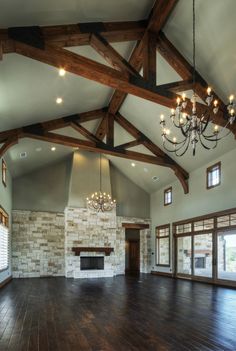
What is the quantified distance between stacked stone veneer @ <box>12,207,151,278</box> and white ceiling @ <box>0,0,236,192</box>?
3632 millimetres

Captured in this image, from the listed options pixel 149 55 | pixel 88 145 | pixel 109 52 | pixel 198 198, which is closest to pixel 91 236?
pixel 88 145

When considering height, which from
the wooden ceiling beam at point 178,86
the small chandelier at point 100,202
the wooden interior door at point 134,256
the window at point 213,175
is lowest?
the wooden interior door at point 134,256

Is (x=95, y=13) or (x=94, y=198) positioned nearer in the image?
(x=95, y=13)

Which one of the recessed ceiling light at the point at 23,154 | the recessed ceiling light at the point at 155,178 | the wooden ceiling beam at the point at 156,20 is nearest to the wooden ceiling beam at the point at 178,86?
the wooden ceiling beam at the point at 156,20

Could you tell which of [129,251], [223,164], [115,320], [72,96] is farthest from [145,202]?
[115,320]

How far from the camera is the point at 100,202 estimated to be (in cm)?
1243

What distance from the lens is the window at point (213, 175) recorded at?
1015 centimetres

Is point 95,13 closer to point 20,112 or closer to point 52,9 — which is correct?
point 52,9

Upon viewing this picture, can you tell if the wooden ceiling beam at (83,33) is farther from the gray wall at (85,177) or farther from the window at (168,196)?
the window at (168,196)

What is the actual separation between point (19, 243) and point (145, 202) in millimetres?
6386

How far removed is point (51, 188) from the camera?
13539 mm

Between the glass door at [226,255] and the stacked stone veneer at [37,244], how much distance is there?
21.7ft

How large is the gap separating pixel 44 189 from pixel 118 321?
29.9 feet

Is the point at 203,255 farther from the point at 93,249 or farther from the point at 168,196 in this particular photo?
the point at 93,249
